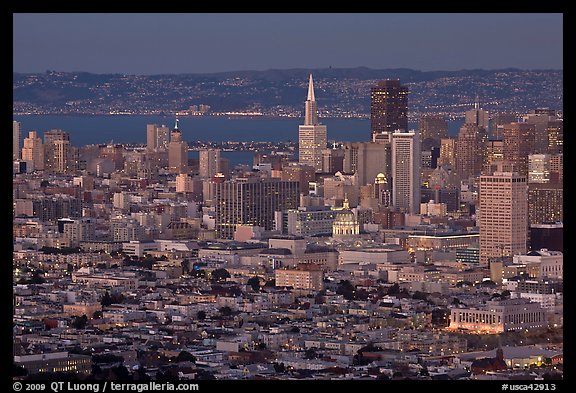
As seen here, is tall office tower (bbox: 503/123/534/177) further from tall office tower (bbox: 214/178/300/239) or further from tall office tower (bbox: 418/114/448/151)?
tall office tower (bbox: 214/178/300/239)

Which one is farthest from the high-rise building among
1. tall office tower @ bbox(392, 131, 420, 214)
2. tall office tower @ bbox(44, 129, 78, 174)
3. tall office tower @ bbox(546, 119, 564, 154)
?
tall office tower @ bbox(546, 119, 564, 154)

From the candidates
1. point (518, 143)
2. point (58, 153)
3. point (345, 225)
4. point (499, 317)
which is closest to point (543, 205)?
point (345, 225)

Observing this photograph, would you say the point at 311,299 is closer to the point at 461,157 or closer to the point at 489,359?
the point at 489,359

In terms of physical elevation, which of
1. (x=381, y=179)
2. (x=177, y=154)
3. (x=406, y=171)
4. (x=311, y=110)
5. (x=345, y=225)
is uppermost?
(x=311, y=110)

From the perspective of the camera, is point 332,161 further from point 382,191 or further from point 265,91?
point 382,191

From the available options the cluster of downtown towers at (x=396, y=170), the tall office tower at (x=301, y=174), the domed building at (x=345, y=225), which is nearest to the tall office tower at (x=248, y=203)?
the cluster of downtown towers at (x=396, y=170)
